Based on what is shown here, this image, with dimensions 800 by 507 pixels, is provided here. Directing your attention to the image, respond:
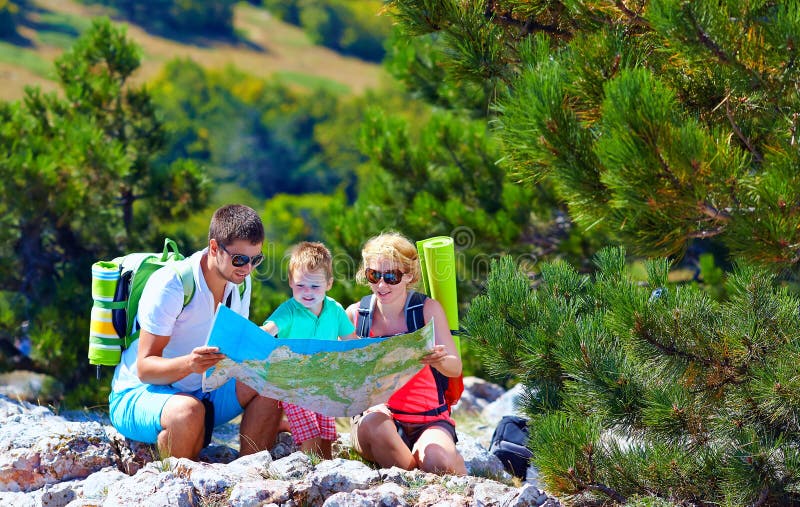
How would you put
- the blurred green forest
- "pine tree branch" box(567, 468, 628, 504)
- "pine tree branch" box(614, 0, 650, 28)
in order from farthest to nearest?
the blurred green forest → "pine tree branch" box(614, 0, 650, 28) → "pine tree branch" box(567, 468, 628, 504)

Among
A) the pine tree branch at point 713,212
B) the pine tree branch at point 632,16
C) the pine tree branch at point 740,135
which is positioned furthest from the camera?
the pine tree branch at point 632,16

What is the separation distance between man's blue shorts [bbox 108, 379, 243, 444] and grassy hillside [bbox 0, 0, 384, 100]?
226ft

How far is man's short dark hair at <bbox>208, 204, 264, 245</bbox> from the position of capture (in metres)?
3.85

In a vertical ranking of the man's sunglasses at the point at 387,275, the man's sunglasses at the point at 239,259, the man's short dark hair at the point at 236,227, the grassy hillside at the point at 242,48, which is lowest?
the man's sunglasses at the point at 387,275

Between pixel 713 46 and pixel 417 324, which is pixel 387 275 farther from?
pixel 713 46

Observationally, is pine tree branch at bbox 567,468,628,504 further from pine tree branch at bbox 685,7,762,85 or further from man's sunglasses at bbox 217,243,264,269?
pine tree branch at bbox 685,7,762,85

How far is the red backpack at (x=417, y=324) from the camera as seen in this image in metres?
4.04

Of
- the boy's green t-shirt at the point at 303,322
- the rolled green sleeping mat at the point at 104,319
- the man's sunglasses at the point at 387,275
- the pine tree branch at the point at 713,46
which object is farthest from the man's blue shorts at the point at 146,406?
the pine tree branch at the point at 713,46

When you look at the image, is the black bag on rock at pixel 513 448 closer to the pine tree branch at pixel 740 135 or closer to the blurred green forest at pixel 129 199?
the pine tree branch at pixel 740 135

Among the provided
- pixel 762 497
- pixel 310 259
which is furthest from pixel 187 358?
pixel 762 497

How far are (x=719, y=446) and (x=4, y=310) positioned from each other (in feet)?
20.4

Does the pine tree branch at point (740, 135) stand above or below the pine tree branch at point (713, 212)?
above

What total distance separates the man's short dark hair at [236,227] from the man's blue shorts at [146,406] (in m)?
0.68

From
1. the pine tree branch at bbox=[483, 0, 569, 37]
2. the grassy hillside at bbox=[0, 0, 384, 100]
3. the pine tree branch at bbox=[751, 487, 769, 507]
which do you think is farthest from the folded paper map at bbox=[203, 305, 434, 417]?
the grassy hillside at bbox=[0, 0, 384, 100]
